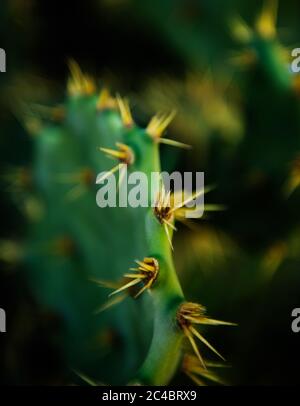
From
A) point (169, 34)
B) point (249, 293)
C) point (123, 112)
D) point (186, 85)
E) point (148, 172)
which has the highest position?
point (169, 34)

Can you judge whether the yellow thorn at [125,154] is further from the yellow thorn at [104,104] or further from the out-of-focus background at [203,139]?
the out-of-focus background at [203,139]

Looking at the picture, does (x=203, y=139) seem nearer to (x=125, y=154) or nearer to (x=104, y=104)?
(x=104, y=104)

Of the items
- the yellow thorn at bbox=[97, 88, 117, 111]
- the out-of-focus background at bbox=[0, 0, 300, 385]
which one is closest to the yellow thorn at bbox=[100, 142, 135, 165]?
the yellow thorn at bbox=[97, 88, 117, 111]

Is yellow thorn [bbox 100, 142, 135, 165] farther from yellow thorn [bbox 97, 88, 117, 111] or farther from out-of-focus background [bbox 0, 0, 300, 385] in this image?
out-of-focus background [bbox 0, 0, 300, 385]

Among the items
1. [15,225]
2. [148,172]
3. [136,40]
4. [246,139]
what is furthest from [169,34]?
[148,172]

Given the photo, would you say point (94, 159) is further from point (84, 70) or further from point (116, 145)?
point (84, 70)
